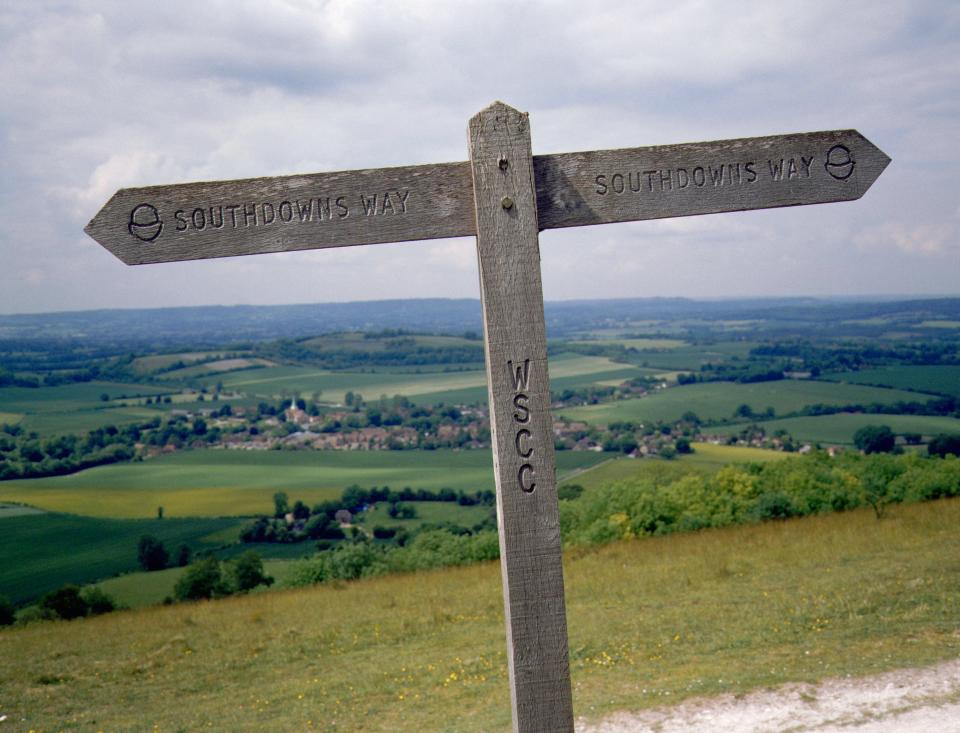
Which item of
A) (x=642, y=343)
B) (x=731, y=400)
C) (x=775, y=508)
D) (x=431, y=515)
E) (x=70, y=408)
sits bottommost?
(x=431, y=515)

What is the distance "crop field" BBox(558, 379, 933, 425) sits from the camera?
171 feet

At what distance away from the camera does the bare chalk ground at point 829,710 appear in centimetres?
584

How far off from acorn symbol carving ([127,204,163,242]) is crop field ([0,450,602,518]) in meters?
36.8

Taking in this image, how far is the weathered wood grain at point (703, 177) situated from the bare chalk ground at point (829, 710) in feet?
14.8

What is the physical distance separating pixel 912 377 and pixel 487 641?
56355 mm

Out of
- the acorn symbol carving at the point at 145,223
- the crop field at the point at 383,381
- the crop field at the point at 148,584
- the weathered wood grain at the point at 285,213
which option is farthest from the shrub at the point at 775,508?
the crop field at the point at 383,381

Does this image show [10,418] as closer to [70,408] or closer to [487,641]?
[70,408]

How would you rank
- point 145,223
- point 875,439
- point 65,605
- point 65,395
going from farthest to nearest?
point 65,395
point 875,439
point 65,605
point 145,223

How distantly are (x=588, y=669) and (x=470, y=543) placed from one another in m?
11.8

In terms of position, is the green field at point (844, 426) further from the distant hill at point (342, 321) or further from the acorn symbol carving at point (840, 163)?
the distant hill at point (342, 321)

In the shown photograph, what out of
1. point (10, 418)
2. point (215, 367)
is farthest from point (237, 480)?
point (215, 367)

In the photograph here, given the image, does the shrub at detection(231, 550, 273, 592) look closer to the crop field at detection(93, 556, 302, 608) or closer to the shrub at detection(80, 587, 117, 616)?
the crop field at detection(93, 556, 302, 608)

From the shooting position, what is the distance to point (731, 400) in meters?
58.4

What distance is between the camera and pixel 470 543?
19641mm
